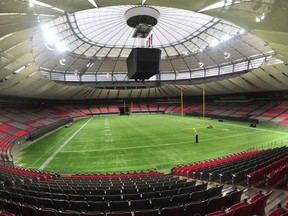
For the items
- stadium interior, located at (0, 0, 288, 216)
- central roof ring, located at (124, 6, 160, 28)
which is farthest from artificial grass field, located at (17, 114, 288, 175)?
central roof ring, located at (124, 6, 160, 28)

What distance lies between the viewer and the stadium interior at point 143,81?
→ 6.09 metres

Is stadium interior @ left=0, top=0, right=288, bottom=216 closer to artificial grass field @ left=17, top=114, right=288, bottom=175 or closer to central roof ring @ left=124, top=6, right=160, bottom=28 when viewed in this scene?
central roof ring @ left=124, top=6, right=160, bottom=28

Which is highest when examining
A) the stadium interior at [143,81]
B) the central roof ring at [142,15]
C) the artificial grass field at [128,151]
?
the central roof ring at [142,15]

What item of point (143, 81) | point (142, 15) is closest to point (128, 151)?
point (143, 81)

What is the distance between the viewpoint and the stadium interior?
240 inches

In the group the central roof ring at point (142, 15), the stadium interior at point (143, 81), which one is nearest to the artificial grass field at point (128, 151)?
the stadium interior at point (143, 81)

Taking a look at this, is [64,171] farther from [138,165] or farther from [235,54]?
[235,54]

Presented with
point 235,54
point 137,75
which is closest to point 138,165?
point 137,75

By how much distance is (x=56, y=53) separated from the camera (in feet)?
139

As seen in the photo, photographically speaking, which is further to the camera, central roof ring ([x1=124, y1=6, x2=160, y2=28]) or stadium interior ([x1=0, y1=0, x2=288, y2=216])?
central roof ring ([x1=124, y1=6, x2=160, y2=28])

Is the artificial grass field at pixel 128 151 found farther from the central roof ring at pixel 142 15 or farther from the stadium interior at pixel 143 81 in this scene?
the central roof ring at pixel 142 15

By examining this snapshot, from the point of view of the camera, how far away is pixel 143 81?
113 ft

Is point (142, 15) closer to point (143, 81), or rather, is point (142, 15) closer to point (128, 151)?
point (143, 81)

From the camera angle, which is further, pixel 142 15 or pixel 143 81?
pixel 143 81
